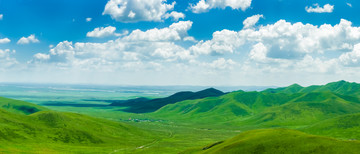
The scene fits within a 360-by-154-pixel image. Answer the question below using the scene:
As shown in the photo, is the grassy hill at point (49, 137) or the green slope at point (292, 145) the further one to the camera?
the grassy hill at point (49, 137)

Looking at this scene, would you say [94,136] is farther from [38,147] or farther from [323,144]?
[323,144]

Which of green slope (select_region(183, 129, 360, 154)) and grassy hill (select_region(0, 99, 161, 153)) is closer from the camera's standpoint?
green slope (select_region(183, 129, 360, 154))

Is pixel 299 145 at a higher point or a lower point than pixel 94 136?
higher

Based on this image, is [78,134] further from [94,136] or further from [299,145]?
[299,145]

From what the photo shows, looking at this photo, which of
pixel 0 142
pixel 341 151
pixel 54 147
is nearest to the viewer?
pixel 341 151

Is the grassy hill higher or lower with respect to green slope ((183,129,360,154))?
lower

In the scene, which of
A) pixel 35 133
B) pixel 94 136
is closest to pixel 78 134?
pixel 94 136

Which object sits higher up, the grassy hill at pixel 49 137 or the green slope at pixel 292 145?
the green slope at pixel 292 145

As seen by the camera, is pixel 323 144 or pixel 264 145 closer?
pixel 323 144

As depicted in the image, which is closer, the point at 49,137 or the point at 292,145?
the point at 292,145

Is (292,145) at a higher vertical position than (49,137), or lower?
higher

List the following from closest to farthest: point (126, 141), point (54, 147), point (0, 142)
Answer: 1. point (0, 142)
2. point (54, 147)
3. point (126, 141)
